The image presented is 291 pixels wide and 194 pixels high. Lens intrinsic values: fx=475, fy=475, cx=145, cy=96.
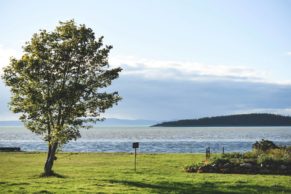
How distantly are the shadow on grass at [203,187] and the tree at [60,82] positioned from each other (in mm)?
9661

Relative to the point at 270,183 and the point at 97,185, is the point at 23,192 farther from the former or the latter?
the point at 270,183

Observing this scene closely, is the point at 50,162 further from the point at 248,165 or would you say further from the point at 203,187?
the point at 248,165

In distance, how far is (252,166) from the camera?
4212cm

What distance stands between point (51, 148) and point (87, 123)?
442cm

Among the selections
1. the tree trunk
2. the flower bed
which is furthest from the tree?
the flower bed

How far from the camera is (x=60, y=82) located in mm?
42125

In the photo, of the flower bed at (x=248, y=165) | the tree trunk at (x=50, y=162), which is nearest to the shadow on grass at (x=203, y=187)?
the flower bed at (x=248, y=165)

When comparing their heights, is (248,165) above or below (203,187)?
above

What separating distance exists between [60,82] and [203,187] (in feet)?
56.9

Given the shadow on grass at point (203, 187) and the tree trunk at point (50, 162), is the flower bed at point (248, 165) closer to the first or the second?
the shadow on grass at point (203, 187)

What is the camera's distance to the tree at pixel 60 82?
1608 inches

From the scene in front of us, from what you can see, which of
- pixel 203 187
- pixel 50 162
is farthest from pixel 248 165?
pixel 50 162

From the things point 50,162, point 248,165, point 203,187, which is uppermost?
point 50,162

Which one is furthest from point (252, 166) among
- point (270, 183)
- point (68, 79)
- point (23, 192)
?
point (23, 192)
